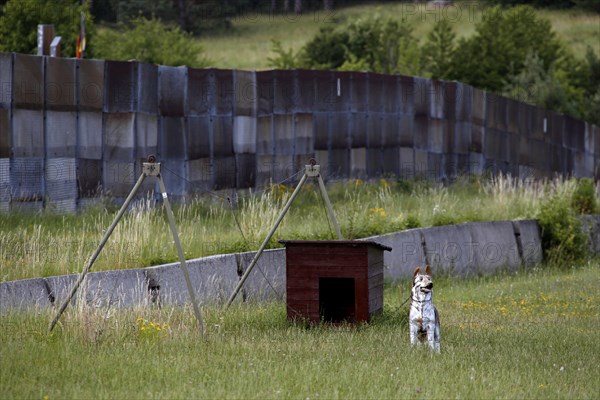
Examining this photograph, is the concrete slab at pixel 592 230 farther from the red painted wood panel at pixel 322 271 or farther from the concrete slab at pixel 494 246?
the red painted wood panel at pixel 322 271

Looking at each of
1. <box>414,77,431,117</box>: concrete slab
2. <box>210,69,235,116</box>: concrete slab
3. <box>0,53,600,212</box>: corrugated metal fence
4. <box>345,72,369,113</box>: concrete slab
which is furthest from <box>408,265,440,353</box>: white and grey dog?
<box>414,77,431,117</box>: concrete slab

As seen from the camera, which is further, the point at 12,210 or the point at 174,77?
the point at 174,77

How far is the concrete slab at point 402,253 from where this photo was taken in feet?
60.5

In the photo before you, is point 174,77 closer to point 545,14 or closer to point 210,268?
point 210,268

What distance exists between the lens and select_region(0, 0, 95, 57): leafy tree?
38594 millimetres

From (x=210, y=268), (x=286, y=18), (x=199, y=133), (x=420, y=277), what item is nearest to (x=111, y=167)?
(x=199, y=133)

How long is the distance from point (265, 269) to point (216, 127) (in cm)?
667

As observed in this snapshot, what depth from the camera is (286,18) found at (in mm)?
87125

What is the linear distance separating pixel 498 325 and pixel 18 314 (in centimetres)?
594

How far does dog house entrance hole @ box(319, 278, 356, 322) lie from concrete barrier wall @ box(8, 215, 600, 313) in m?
1.55

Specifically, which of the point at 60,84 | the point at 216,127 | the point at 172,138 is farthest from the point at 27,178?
the point at 216,127

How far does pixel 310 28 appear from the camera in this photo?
273 ft

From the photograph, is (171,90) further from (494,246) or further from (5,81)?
(494,246)

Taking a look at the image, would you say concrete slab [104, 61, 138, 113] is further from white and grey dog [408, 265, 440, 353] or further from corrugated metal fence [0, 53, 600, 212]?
white and grey dog [408, 265, 440, 353]
